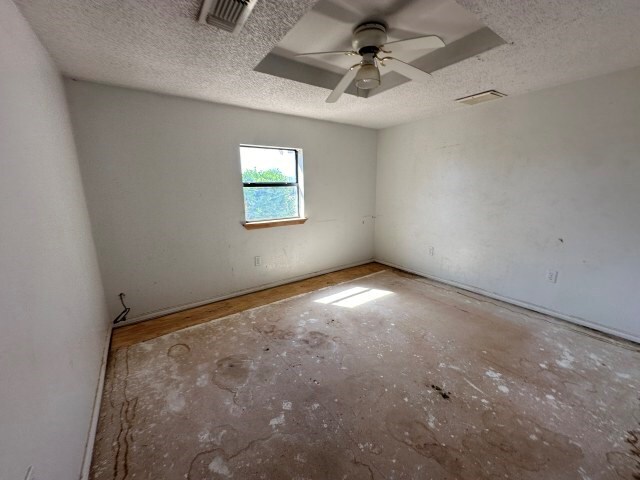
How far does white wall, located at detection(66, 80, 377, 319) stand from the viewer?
2232mm

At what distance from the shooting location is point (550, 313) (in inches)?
102

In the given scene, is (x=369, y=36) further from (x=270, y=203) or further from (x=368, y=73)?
(x=270, y=203)

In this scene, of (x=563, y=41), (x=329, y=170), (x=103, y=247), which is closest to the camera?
(x=563, y=41)

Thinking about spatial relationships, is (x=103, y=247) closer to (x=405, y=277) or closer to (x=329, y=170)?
(x=329, y=170)

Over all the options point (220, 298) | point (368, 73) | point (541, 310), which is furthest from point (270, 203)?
point (541, 310)

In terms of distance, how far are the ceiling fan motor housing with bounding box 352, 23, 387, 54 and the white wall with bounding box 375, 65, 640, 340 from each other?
1.82m

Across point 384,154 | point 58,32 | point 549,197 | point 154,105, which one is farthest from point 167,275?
point 549,197

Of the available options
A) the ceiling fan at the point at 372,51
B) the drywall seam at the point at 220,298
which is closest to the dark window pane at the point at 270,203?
the drywall seam at the point at 220,298

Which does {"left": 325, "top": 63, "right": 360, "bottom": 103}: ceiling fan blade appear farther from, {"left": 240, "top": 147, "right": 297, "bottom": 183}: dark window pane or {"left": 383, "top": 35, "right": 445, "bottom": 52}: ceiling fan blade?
{"left": 240, "top": 147, "right": 297, "bottom": 183}: dark window pane

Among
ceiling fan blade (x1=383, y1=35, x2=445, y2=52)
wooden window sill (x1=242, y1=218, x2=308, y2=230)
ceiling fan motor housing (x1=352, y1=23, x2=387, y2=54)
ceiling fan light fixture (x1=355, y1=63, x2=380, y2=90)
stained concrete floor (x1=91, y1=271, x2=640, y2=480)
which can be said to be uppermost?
ceiling fan motor housing (x1=352, y1=23, x2=387, y2=54)

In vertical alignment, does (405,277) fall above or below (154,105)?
below

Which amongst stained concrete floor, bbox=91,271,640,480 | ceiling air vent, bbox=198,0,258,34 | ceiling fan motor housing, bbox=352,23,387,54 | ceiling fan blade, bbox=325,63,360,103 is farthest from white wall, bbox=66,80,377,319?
ceiling fan motor housing, bbox=352,23,387,54

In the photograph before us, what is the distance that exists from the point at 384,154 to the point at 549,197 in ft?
7.11

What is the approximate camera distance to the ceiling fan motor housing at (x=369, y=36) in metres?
1.63
